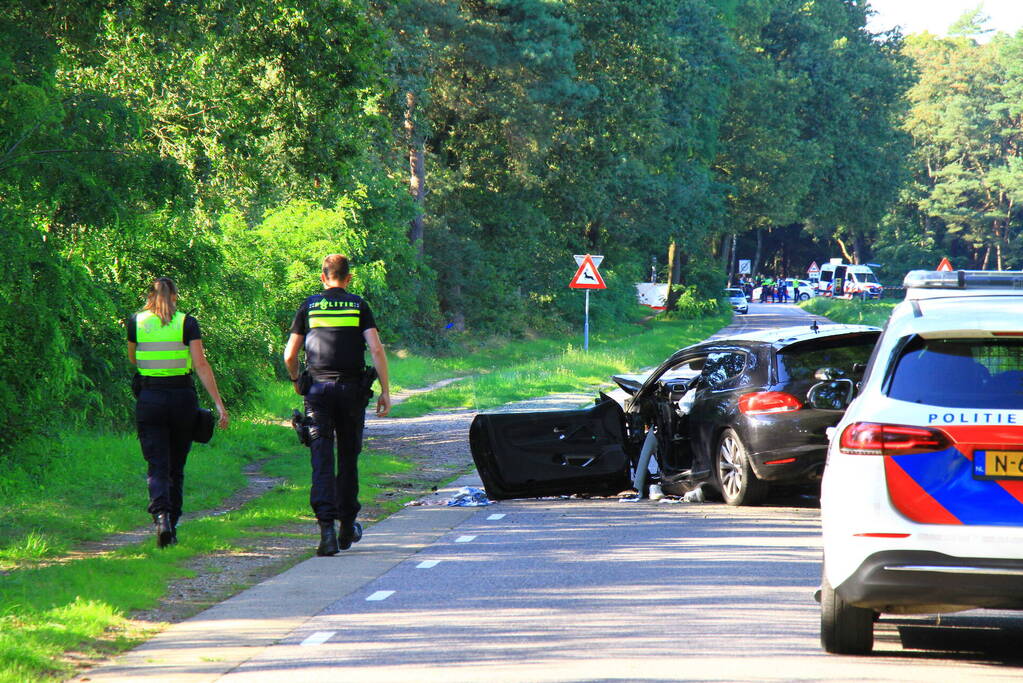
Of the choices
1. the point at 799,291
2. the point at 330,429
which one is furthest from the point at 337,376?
the point at 799,291

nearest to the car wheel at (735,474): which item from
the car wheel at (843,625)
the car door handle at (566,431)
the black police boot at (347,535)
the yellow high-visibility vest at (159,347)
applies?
the car door handle at (566,431)

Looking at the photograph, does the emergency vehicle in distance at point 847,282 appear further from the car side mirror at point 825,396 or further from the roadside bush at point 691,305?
the car side mirror at point 825,396

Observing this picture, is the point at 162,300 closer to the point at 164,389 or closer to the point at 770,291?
the point at 164,389

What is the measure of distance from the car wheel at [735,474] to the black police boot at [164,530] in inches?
181

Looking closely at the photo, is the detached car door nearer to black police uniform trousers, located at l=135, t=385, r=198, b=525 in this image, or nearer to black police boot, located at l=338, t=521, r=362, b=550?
black police boot, located at l=338, t=521, r=362, b=550

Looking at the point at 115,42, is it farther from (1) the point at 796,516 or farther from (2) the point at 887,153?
(2) the point at 887,153

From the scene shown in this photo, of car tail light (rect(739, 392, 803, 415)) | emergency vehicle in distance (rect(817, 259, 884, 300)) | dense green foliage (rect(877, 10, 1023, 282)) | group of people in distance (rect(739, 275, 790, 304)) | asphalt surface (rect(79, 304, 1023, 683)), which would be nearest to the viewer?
asphalt surface (rect(79, 304, 1023, 683))

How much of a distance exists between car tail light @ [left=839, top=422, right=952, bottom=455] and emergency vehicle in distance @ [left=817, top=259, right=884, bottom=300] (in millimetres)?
90198

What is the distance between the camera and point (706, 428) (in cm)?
1237

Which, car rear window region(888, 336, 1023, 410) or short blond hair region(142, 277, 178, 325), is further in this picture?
short blond hair region(142, 277, 178, 325)

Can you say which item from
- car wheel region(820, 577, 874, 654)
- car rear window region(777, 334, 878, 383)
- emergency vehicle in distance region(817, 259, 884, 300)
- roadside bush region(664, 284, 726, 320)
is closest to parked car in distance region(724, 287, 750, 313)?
roadside bush region(664, 284, 726, 320)

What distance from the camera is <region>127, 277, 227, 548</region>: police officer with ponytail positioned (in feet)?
32.2

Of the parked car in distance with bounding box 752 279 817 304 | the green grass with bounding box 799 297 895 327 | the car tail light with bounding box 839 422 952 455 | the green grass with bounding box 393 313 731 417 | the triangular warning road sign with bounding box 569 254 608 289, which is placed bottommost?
the parked car in distance with bounding box 752 279 817 304

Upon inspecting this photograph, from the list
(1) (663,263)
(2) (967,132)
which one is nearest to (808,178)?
(1) (663,263)
